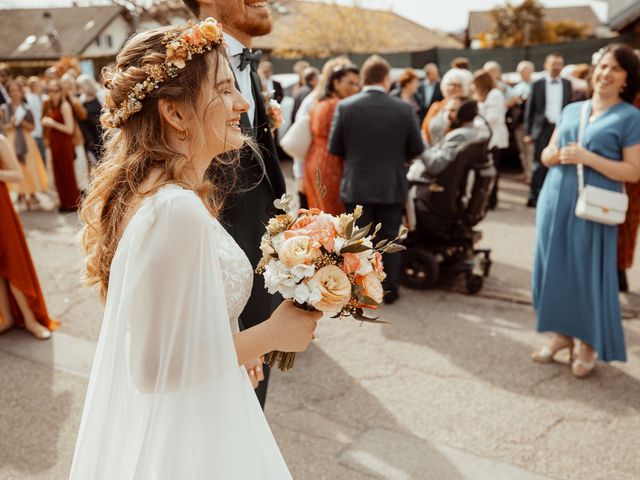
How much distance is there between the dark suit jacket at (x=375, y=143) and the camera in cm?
546

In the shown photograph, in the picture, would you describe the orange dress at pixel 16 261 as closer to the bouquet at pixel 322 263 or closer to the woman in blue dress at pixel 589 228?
the bouquet at pixel 322 263

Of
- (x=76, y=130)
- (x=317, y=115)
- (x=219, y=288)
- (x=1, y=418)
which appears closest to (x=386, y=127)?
(x=317, y=115)

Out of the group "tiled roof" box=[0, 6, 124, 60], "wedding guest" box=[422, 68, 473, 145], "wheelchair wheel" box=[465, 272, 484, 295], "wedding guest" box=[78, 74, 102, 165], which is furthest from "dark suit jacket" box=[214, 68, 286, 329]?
"tiled roof" box=[0, 6, 124, 60]

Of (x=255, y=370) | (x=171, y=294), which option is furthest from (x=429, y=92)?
(x=171, y=294)

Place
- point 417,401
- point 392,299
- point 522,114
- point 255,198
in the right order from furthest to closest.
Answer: point 522,114, point 392,299, point 417,401, point 255,198

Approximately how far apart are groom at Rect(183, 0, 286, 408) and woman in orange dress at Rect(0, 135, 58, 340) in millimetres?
2680

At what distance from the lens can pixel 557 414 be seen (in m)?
3.88

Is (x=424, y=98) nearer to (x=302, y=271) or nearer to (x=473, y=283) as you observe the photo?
(x=473, y=283)

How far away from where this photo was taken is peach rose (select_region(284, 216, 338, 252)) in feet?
5.96

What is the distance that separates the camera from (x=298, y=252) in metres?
1.77

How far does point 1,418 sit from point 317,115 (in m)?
3.66

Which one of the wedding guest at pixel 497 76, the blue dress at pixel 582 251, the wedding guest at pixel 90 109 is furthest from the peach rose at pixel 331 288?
the wedding guest at pixel 497 76

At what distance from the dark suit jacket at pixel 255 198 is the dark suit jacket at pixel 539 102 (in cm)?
781

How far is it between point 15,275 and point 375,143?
3196 mm
